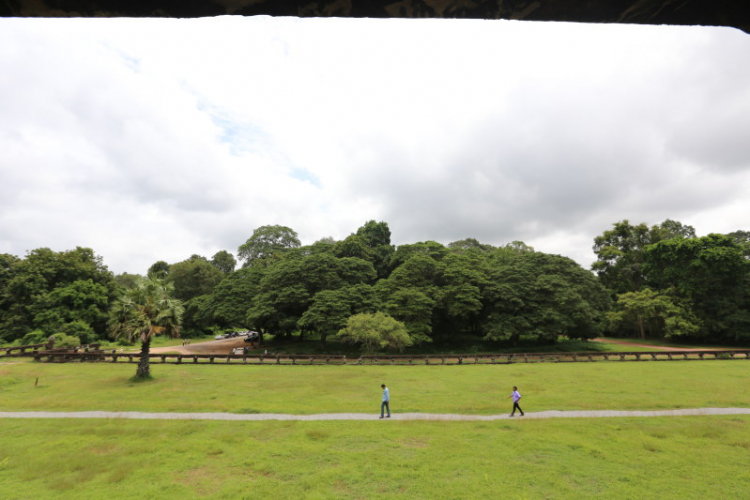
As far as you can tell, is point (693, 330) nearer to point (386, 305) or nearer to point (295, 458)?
point (386, 305)

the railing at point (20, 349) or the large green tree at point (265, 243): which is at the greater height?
the large green tree at point (265, 243)

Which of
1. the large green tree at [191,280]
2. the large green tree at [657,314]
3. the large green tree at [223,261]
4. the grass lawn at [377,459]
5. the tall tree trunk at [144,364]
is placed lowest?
the grass lawn at [377,459]

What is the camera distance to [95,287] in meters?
44.2

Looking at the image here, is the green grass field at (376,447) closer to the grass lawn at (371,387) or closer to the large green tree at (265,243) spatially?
the grass lawn at (371,387)

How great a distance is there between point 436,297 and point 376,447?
27.2 metres

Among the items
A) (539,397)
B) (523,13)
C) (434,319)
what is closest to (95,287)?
(434,319)

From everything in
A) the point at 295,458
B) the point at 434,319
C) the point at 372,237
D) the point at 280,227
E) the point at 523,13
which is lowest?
the point at 295,458

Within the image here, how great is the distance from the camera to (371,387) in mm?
20016

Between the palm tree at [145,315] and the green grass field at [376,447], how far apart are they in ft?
10.1

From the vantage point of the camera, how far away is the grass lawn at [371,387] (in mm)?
15578

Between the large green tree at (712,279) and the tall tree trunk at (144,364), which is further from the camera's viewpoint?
the large green tree at (712,279)

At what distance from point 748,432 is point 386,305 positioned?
27.0 meters

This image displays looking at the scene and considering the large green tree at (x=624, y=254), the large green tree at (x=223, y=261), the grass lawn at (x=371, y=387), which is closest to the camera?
the grass lawn at (x=371, y=387)

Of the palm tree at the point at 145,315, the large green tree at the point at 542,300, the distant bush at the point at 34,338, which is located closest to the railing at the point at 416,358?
the large green tree at the point at 542,300
